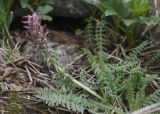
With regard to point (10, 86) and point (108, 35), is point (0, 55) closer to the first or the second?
point (10, 86)

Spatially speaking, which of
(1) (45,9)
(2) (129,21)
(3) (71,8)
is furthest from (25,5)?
(2) (129,21)

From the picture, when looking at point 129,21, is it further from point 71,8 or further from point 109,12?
point 71,8

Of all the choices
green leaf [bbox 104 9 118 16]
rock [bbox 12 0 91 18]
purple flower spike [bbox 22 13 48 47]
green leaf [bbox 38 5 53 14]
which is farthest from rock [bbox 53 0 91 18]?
purple flower spike [bbox 22 13 48 47]

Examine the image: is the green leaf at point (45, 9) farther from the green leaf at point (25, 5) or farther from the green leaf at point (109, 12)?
the green leaf at point (109, 12)

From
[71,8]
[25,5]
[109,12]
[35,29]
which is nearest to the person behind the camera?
[35,29]

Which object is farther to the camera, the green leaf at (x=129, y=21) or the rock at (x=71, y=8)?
the rock at (x=71, y=8)

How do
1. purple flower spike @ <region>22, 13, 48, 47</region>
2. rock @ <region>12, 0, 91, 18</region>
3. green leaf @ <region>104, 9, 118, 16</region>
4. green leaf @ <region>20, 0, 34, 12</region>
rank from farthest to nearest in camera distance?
rock @ <region>12, 0, 91, 18</region>
green leaf @ <region>20, 0, 34, 12</region>
green leaf @ <region>104, 9, 118, 16</region>
purple flower spike @ <region>22, 13, 48, 47</region>

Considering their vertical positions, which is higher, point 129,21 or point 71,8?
point 71,8

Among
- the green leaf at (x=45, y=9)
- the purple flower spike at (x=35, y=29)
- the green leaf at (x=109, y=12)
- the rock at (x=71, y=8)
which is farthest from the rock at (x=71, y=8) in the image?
the purple flower spike at (x=35, y=29)

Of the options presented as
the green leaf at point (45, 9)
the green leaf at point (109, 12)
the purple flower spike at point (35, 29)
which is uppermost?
the green leaf at point (45, 9)

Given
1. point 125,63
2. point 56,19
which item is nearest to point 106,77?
point 125,63

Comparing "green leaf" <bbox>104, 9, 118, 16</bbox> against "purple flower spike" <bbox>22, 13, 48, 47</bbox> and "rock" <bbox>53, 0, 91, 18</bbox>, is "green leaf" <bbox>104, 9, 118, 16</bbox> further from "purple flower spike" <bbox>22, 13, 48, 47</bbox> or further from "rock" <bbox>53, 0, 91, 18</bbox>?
"purple flower spike" <bbox>22, 13, 48, 47</bbox>
